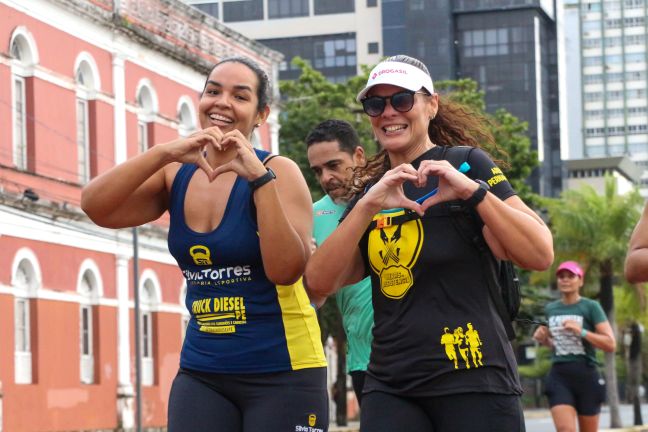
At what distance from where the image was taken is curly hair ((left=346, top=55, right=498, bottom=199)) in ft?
21.4

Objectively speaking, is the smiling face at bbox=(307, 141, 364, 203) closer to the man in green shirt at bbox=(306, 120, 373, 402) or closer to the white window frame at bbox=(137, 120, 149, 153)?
the man in green shirt at bbox=(306, 120, 373, 402)

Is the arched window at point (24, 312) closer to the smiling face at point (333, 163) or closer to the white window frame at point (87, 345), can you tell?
the white window frame at point (87, 345)

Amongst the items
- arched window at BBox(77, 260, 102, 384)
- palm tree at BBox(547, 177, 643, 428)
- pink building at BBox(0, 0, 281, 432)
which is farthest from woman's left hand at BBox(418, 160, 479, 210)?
palm tree at BBox(547, 177, 643, 428)

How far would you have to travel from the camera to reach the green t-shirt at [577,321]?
1507cm

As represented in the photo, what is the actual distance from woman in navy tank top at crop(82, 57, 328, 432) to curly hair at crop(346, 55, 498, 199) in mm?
348

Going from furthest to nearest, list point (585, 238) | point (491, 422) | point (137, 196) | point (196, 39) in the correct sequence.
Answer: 1. point (585, 238)
2. point (196, 39)
3. point (137, 196)
4. point (491, 422)

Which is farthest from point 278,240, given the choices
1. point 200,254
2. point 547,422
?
point 547,422

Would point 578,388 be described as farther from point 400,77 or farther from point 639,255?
point 639,255

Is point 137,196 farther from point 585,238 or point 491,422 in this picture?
point 585,238

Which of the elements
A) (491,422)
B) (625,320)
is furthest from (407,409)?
(625,320)

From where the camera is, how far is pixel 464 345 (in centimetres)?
586

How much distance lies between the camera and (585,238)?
49.5 metres

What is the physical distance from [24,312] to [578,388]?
21.1m

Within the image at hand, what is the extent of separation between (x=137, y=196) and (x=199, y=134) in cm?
52
